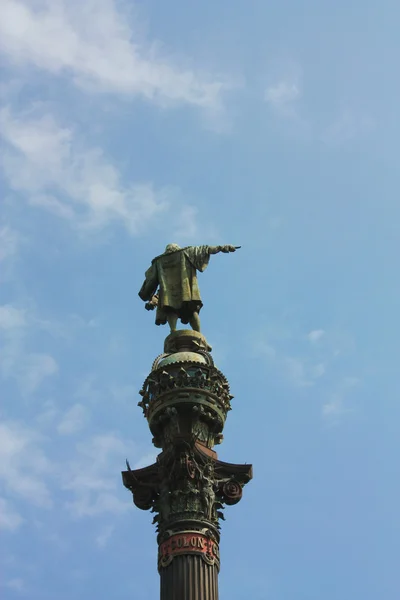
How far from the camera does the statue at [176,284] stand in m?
29.6

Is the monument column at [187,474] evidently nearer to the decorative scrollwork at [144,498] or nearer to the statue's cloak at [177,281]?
the decorative scrollwork at [144,498]

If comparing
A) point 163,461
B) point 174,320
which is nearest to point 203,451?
point 163,461

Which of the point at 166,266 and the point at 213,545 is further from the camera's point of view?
the point at 166,266

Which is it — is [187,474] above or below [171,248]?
below

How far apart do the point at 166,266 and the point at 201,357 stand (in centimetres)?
450

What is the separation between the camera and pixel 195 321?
96.8 feet

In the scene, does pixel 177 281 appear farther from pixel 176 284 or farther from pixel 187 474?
pixel 187 474

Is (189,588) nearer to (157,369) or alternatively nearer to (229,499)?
(229,499)

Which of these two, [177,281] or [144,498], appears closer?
[144,498]

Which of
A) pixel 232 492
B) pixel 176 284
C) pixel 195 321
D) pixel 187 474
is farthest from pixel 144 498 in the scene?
pixel 176 284

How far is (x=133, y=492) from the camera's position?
24781mm

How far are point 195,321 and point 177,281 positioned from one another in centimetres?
155

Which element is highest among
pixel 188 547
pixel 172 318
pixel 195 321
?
pixel 172 318

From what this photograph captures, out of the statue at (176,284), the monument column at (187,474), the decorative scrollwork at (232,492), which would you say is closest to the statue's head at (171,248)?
the statue at (176,284)
